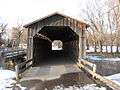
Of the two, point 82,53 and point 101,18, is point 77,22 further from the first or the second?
point 101,18

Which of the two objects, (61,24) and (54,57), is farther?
(54,57)

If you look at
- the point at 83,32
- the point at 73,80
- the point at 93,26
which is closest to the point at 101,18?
the point at 93,26

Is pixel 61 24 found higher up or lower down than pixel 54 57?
higher up

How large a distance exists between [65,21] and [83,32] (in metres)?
1.68

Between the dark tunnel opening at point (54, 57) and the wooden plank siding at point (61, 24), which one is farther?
the dark tunnel opening at point (54, 57)

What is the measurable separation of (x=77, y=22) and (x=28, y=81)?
9.37m

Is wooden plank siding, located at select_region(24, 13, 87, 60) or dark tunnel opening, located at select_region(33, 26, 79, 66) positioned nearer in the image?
wooden plank siding, located at select_region(24, 13, 87, 60)

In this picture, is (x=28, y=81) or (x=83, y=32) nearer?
(x=28, y=81)

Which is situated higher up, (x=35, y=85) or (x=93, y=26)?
(x=93, y=26)

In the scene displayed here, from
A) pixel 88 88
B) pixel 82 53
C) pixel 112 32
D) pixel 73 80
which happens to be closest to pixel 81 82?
pixel 73 80

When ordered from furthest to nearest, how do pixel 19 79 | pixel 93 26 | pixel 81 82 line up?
pixel 93 26
pixel 19 79
pixel 81 82

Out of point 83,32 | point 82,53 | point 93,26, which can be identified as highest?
point 93,26

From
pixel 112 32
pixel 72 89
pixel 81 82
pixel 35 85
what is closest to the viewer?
pixel 72 89

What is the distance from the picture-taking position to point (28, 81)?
12.9 m
